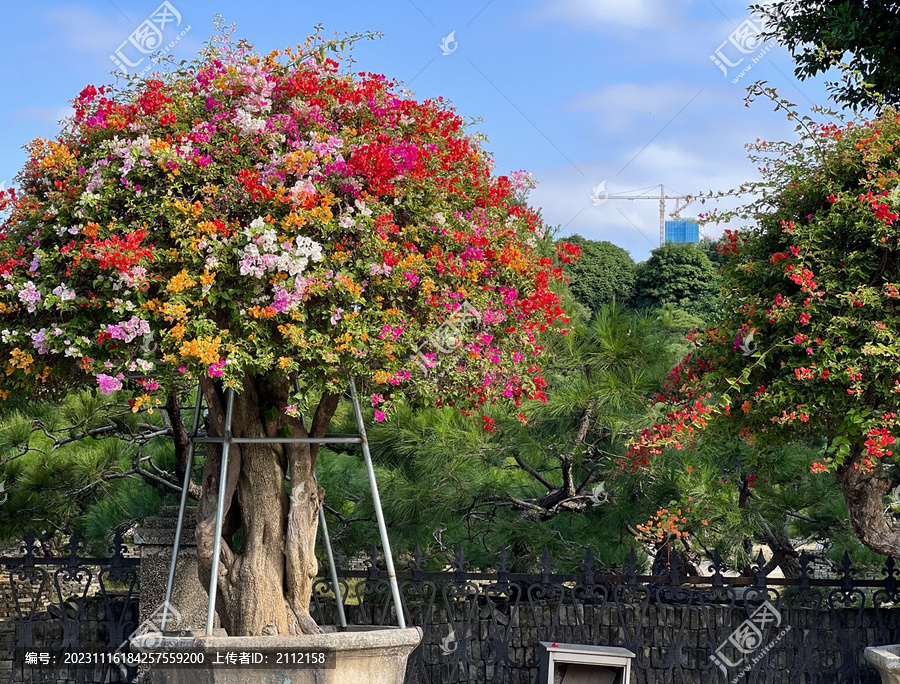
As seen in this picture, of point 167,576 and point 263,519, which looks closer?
point 263,519

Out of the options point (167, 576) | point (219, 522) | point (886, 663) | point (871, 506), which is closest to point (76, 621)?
point (167, 576)

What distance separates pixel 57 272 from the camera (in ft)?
12.3

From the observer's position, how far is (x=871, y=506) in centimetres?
468

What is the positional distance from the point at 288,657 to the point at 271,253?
5.81ft

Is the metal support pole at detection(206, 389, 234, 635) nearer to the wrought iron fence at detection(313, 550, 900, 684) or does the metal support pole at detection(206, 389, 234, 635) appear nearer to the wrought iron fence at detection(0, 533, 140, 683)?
the wrought iron fence at detection(313, 550, 900, 684)

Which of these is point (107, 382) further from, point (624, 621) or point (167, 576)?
point (624, 621)

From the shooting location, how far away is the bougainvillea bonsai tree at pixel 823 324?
13.3ft

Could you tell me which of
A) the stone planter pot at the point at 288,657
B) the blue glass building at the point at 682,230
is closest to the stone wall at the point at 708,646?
the stone planter pot at the point at 288,657

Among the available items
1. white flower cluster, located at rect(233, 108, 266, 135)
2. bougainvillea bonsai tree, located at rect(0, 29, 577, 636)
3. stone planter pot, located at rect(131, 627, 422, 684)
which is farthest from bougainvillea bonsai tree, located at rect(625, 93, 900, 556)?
white flower cluster, located at rect(233, 108, 266, 135)

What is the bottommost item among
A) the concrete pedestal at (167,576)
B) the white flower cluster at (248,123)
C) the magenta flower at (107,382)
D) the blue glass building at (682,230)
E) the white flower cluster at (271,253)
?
the concrete pedestal at (167,576)

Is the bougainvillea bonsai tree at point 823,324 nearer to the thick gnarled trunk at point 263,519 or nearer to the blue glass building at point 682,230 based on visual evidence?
the thick gnarled trunk at point 263,519

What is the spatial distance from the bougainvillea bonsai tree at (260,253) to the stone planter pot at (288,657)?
1.39 feet

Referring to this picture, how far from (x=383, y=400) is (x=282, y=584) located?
121cm

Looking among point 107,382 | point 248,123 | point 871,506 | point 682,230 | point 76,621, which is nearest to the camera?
point 107,382
